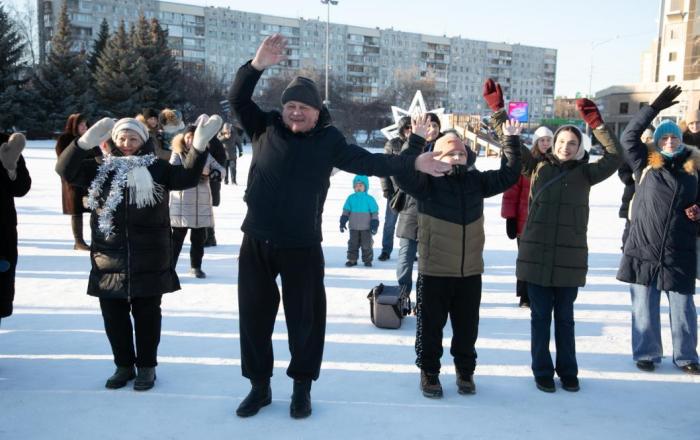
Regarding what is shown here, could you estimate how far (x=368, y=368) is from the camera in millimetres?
3988

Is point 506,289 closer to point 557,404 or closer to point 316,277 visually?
point 557,404

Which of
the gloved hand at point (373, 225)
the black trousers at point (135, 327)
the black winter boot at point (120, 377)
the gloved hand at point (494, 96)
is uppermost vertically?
the gloved hand at point (494, 96)

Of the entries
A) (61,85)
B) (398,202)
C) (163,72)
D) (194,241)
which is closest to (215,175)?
(194,241)

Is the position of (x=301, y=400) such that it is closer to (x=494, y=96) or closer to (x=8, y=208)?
(x=494, y=96)

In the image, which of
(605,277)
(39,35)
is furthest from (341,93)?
(605,277)

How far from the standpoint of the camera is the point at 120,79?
43656 millimetres

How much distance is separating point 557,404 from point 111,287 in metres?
2.82

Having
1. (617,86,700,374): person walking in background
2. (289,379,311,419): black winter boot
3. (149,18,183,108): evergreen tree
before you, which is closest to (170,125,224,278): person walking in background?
(289,379,311,419): black winter boot

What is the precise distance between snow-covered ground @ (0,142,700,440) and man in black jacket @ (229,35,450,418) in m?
0.33

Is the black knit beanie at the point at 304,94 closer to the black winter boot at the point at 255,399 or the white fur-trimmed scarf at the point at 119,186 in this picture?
the white fur-trimmed scarf at the point at 119,186

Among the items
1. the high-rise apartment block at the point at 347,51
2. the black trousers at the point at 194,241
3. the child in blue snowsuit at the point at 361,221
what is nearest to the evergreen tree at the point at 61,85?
the high-rise apartment block at the point at 347,51

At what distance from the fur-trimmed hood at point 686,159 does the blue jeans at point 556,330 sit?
3.61ft

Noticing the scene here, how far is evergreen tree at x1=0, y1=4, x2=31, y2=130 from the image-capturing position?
3734 cm

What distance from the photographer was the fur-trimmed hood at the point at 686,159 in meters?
3.87
